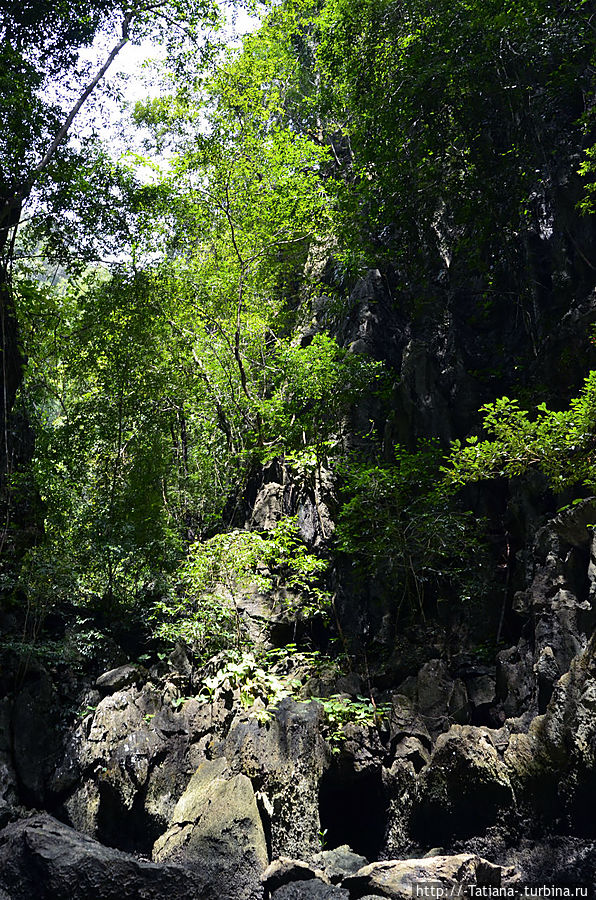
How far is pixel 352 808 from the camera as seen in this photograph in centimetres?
670

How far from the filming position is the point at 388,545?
814 centimetres

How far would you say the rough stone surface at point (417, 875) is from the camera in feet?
13.8

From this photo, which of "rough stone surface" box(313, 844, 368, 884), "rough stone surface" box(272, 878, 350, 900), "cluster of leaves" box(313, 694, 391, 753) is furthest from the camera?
"cluster of leaves" box(313, 694, 391, 753)

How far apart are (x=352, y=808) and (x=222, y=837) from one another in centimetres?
195

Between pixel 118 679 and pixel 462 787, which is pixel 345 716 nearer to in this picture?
pixel 462 787

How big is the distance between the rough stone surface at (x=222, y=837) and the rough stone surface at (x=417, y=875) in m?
1.05

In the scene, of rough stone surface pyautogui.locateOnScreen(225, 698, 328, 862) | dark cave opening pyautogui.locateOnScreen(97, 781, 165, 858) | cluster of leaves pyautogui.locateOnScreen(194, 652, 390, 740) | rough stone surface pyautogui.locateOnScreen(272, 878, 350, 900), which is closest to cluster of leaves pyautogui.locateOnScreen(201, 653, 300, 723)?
cluster of leaves pyautogui.locateOnScreen(194, 652, 390, 740)

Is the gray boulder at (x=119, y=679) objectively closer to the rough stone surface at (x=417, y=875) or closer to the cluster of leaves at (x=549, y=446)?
the rough stone surface at (x=417, y=875)

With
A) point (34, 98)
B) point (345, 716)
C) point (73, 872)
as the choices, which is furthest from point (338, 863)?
point (34, 98)

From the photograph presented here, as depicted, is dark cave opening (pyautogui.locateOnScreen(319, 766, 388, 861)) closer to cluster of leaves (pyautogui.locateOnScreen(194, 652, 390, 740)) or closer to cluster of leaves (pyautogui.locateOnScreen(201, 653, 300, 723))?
cluster of leaves (pyautogui.locateOnScreen(194, 652, 390, 740))

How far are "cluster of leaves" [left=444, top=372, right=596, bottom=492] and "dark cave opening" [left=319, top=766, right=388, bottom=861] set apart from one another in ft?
12.0

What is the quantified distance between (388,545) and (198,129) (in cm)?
935

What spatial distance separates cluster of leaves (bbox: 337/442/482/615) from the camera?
787 cm

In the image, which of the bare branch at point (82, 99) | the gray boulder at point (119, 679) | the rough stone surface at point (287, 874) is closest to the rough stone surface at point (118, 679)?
the gray boulder at point (119, 679)
